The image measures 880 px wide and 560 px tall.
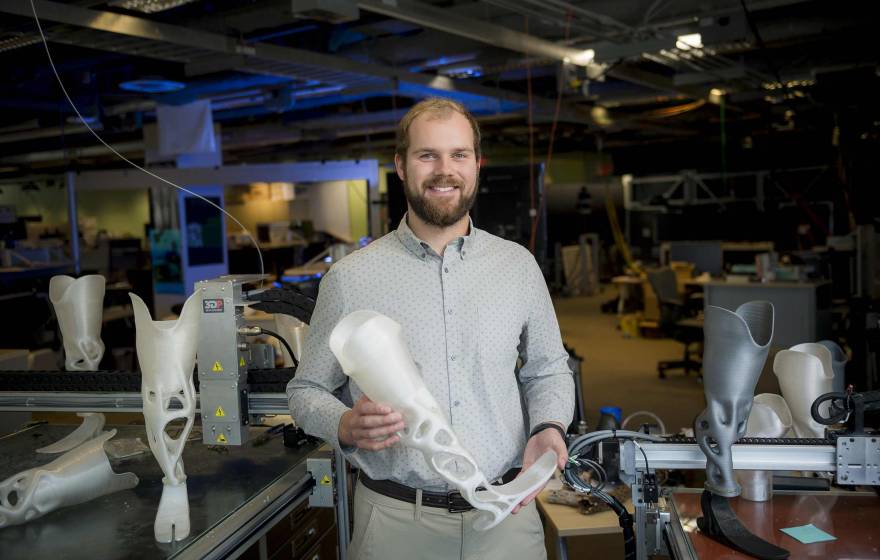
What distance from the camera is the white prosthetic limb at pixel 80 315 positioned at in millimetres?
2492

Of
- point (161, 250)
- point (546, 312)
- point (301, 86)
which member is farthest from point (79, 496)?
point (161, 250)

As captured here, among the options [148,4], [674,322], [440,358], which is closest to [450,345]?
[440,358]

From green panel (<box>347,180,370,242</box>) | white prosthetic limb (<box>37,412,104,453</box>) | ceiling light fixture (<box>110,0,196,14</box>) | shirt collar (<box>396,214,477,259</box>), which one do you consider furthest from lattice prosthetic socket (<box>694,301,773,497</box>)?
green panel (<box>347,180,370,242</box>)

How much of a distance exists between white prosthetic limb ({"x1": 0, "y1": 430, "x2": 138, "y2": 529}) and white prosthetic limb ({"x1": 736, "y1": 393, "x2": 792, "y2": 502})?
65.0 inches

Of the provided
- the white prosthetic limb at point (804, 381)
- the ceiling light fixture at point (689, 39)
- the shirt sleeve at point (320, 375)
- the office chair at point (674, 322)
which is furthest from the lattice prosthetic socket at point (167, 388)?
the office chair at point (674, 322)

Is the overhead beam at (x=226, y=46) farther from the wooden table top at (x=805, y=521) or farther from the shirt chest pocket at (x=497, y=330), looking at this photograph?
the wooden table top at (x=805, y=521)

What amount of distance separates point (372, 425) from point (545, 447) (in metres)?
0.45

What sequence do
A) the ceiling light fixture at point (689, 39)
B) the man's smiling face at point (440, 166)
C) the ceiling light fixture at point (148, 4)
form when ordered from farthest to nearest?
the ceiling light fixture at point (689, 39) < the ceiling light fixture at point (148, 4) < the man's smiling face at point (440, 166)

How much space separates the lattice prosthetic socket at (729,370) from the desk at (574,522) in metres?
0.82

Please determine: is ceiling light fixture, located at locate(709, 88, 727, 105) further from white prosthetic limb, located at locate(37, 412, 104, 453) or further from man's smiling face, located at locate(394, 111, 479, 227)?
white prosthetic limb, located at locate(37, 412, 104, 453)

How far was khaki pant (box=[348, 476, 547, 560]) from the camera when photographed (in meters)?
1.73

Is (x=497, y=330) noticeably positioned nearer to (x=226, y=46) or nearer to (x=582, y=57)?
(x=226, y=46)

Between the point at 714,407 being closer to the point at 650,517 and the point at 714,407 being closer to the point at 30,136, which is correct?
the point at 650,517

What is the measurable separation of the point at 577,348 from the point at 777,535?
285 inches
